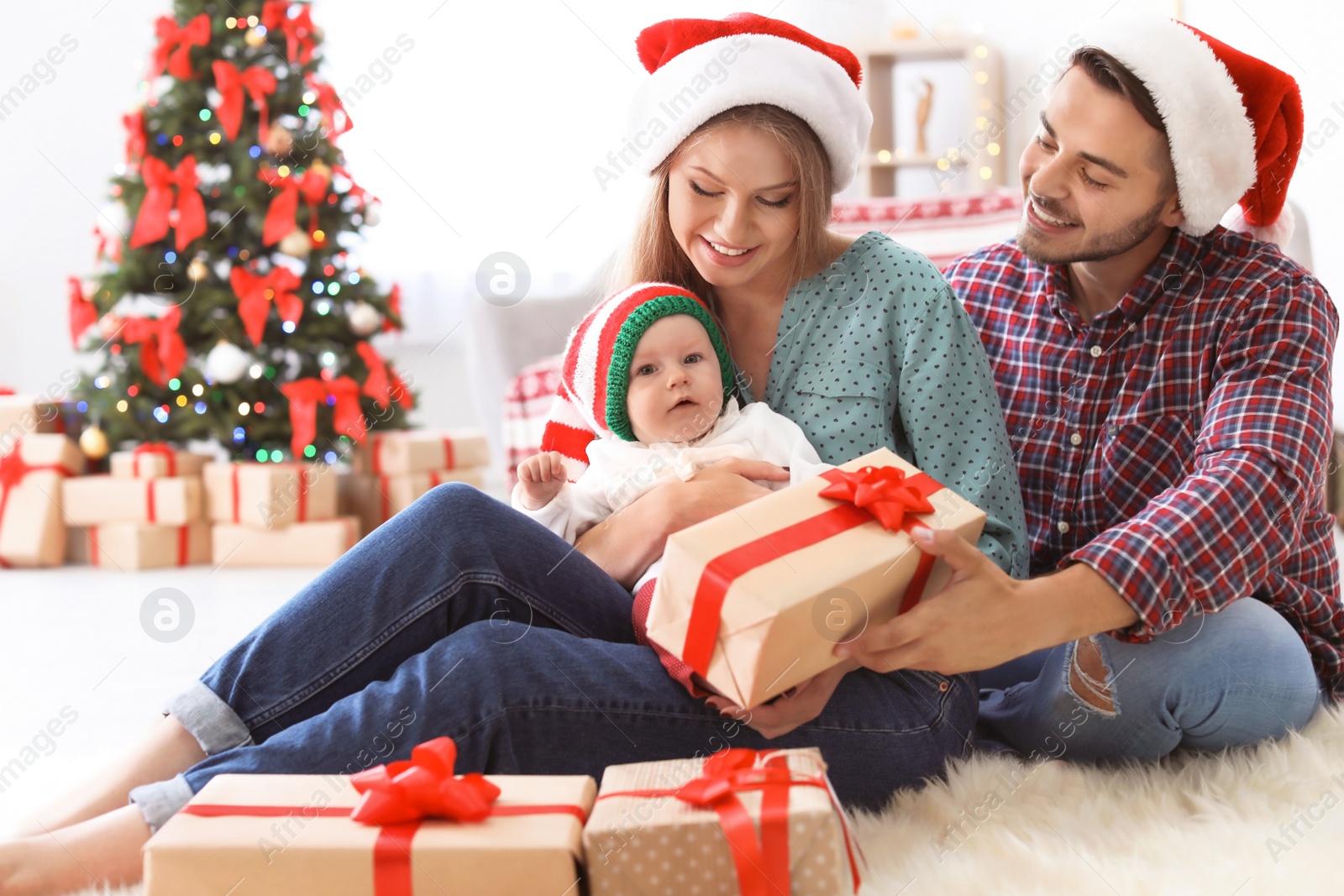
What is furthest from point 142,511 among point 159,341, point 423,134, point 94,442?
point 423,134

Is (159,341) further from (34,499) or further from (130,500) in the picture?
(34,499)

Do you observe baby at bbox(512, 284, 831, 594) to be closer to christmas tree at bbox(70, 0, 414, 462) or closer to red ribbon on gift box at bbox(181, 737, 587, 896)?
red ribbon on gift box at bbox(181, 737, 587, 896)

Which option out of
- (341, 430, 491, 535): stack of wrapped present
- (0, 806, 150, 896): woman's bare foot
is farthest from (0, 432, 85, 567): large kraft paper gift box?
(0, 806, 150, 896): woman's bare foot

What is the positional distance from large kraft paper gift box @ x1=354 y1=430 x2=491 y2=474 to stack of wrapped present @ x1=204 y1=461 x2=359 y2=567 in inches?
8.5

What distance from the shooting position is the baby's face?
1.56 meters

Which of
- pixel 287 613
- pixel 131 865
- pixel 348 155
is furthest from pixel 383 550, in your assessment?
pixel 348 155

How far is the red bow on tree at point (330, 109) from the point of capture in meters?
3.47

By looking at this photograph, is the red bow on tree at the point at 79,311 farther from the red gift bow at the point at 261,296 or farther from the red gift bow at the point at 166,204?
the red gift bow at the point at 261,296

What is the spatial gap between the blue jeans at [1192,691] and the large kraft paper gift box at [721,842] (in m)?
0.52

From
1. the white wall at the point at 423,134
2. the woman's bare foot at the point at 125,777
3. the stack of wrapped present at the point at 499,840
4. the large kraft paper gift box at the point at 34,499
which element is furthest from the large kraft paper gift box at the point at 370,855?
the white wall at the point at 423,134

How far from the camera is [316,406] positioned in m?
3.46

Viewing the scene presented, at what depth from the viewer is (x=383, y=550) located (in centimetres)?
135

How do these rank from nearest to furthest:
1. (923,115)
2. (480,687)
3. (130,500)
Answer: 1. (480,687)
2. (130,500)
3. (923,115)

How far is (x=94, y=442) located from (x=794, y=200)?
2.77 metres
